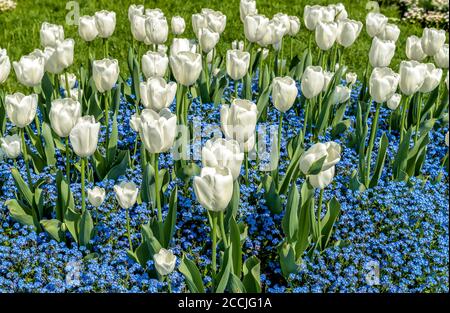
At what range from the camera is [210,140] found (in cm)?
279

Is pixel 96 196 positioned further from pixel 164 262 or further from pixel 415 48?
pixel 415 48

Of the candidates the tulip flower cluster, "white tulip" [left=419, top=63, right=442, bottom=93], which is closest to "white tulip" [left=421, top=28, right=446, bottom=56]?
the tulip flower cluster

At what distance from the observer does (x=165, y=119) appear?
2869mm

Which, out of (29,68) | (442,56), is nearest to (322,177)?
(29,68)

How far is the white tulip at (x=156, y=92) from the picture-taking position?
3.32 m

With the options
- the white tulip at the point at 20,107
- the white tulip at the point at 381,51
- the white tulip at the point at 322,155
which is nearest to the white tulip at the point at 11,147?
the white tulip at the point at 20,107

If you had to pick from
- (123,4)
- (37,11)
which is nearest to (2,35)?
(37,11)

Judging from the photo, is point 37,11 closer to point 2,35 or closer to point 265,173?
point 2,35

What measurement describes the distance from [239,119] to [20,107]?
1119 millimetres

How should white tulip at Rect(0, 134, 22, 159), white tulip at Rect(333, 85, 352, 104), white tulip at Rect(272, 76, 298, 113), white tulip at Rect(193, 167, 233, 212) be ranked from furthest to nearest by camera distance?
white tulip at Rect(333, 85, 352, 104) < white tulip at Rect(0, 134, 22, 159) < white tulip at Rect(272, 76, 298, 113) < white tulip at Rect(193, 167, 233, 212)

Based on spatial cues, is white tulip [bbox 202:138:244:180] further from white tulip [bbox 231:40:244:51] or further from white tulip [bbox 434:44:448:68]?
white tulip [bbox 231:40:244:51]

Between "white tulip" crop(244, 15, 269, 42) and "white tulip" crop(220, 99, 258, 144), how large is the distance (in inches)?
49.8

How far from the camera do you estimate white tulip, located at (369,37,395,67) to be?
4004 millimetres
